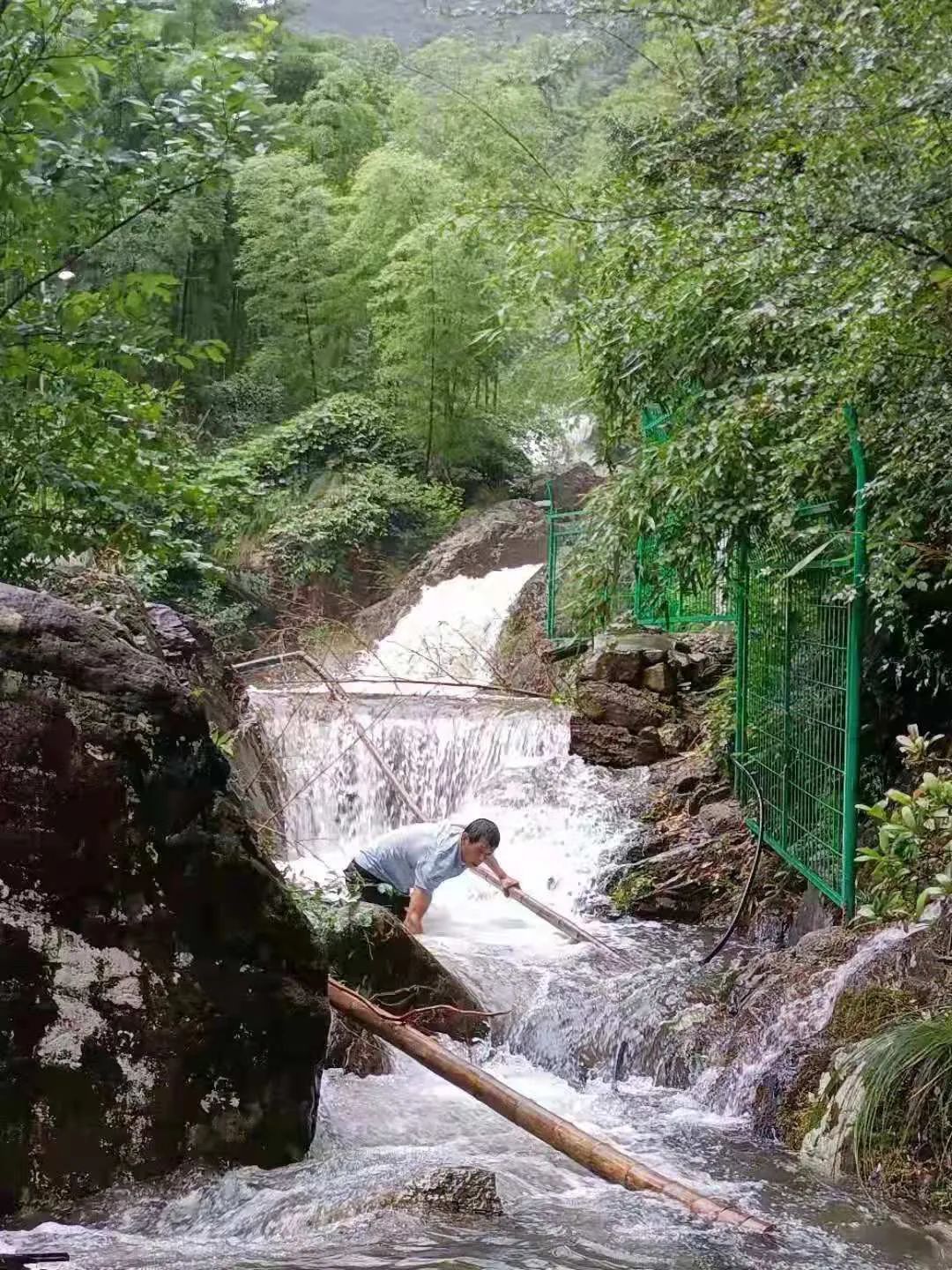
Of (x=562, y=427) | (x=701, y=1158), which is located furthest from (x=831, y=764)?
(x=562, y=427)

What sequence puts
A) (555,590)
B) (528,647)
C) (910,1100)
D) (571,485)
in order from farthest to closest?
(571,485) < (528,647) < (555,590) < (910,1100)

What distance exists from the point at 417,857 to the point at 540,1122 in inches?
110

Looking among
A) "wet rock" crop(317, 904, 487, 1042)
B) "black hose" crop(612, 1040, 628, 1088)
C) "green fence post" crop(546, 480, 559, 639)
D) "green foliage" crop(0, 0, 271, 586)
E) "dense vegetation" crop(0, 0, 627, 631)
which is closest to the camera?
"green foliage" crop(0, 0, 271, 586)

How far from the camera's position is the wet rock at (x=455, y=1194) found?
12.2 ft

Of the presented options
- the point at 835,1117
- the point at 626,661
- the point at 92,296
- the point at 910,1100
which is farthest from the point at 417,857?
the point at 626,661

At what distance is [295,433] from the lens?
2053 cm

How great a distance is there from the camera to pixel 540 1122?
4.05m

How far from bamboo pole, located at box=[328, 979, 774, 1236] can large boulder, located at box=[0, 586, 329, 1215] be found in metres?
0.47

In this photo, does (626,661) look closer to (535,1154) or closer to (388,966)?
→ (388,966)

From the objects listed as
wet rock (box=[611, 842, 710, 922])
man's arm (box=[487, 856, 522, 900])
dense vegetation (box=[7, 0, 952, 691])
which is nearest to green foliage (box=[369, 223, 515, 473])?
dense vegetation (box=[7, 0, 952, 691])

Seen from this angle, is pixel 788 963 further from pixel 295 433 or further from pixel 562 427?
pixel 562 427

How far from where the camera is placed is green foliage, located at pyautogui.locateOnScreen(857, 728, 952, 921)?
13.8 feet

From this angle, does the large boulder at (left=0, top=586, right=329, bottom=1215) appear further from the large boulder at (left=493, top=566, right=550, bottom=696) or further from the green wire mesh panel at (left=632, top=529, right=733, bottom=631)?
the large boulder at (left=493, top=566, right=550, bottom=696)

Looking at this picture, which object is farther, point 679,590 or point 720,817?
point 720,817
